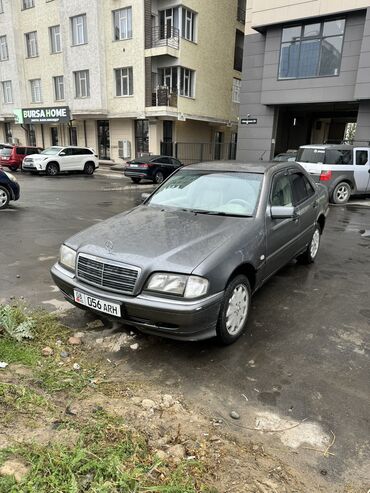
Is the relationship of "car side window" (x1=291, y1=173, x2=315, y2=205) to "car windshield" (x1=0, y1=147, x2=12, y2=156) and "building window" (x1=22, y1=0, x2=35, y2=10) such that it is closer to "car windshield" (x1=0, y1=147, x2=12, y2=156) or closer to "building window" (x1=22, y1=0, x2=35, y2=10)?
"car windshield" (x1=0, y1=147, x2=12, y2=156)

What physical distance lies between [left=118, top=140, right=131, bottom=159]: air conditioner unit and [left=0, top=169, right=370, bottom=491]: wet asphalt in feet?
70.9

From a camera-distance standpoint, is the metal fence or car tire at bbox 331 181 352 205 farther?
the metal fence

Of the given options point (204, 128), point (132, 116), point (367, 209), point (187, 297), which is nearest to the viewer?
point (187, 297)

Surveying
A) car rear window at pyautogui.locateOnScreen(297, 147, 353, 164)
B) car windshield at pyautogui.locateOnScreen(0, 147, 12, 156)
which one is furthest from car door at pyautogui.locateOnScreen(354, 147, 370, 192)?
car windshield at pyautogui.locateOnScreen(0, 147, 12, 156)

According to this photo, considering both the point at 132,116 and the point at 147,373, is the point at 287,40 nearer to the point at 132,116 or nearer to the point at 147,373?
the point at 132,116

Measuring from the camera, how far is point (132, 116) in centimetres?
2528

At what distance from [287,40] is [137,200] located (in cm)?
1159

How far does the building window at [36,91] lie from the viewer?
30766 millimetres

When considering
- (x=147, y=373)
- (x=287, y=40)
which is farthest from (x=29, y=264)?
(x=287, y=40)

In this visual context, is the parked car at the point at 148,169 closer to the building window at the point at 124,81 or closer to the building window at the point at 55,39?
the building window at the point at 124,81

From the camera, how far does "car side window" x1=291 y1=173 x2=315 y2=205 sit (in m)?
5.09

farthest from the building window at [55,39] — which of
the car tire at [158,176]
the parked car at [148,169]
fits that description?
the car tire at [158,176]

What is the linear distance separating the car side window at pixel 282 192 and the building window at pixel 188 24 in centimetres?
2340

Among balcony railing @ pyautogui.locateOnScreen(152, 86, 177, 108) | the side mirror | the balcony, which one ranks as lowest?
the side mirror
